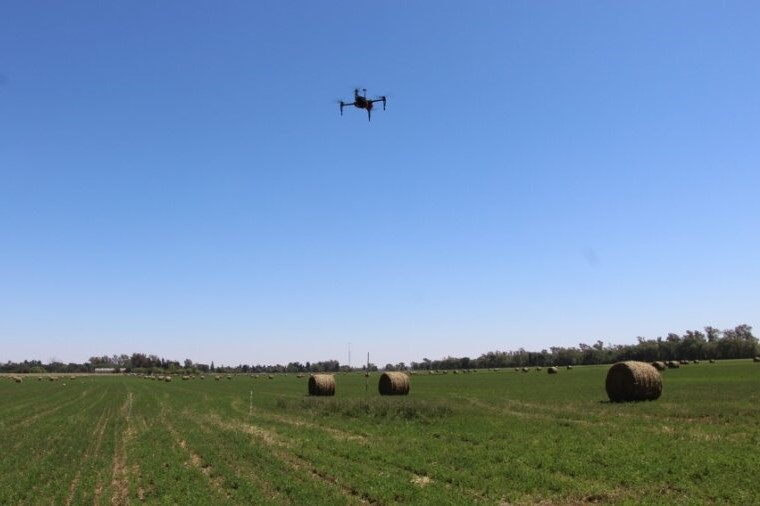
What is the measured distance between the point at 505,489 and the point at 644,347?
662ft

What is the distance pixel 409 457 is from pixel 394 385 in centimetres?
3134

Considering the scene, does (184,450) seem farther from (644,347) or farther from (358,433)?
(644,347)

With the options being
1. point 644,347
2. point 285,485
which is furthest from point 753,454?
point 644,347

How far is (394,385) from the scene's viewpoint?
158ft

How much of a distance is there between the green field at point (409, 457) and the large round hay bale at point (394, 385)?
1751cm

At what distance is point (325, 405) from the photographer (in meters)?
36.0

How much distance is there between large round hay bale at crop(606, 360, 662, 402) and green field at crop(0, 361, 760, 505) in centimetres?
191

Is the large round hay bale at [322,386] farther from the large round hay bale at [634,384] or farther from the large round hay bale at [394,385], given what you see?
the large round hay bale at [634,384]

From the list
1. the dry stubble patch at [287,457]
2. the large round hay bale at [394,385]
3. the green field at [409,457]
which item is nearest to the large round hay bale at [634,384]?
the green field at [409,457]

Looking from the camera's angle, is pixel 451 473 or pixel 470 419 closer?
pixel 451 473

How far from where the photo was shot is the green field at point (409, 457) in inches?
Answer: 518

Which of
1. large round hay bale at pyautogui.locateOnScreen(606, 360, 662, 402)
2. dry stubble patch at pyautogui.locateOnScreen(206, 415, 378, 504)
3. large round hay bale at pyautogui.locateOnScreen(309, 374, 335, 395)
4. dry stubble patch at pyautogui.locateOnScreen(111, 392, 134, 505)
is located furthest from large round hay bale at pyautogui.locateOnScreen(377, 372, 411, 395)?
dry stubble patch at pyautogui.locateOnScreen(111, 392, 134, 505)

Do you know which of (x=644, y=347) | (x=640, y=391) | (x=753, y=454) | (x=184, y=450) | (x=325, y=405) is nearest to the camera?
(x=753, y=454)

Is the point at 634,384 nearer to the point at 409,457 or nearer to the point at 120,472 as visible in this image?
the point at 409,457
